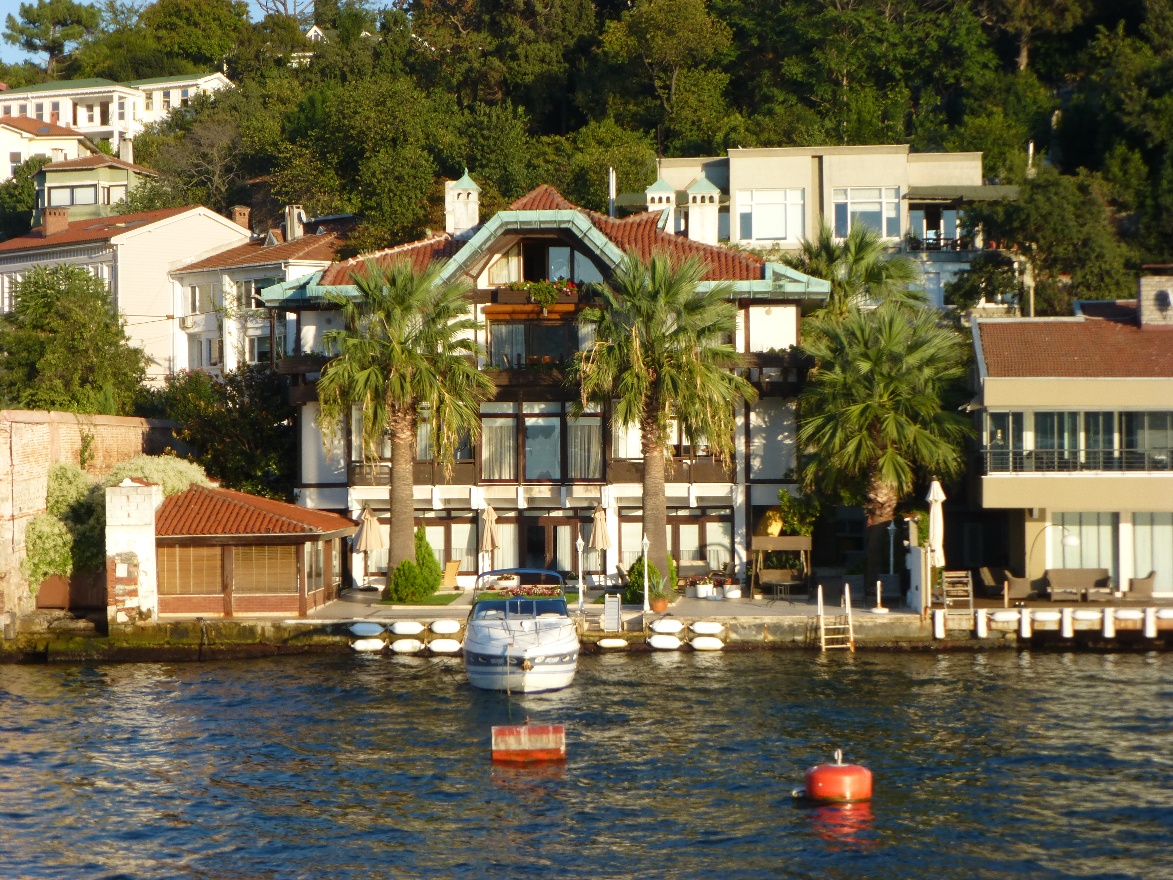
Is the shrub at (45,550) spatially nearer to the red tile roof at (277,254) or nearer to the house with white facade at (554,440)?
the house with white facade at (554,440)

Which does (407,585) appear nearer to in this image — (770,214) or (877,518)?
(877,518)

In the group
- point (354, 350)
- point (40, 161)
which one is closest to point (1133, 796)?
point (354, 350)

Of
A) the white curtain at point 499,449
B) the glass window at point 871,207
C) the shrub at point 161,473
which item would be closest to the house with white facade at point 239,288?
the shrub at point 161,473

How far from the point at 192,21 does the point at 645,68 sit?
52.1 meters

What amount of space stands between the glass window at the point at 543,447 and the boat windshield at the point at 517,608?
429 inches

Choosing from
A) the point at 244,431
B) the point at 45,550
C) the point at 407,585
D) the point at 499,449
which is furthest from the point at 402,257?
the point at 45,550

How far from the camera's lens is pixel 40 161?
10031cm

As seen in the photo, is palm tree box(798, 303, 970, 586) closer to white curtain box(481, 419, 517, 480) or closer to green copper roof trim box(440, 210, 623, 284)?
green copper roof trim box(440, 210, 623, 284)

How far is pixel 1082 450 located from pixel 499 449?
18.3m

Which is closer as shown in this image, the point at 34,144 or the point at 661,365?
the point at 661,365

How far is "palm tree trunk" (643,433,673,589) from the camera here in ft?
147

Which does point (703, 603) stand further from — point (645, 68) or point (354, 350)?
point (645, 68)

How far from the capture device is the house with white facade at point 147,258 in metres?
73.6

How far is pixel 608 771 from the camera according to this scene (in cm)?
2920
